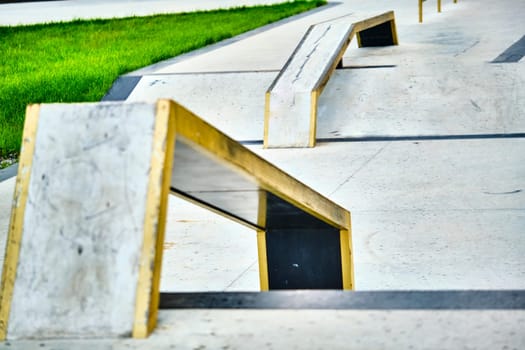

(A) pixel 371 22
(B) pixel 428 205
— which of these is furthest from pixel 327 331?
(A) pixel 371 22

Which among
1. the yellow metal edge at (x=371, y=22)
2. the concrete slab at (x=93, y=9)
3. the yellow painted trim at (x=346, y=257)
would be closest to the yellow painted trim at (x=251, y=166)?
the yellow painted trim at (x=346, y=257)

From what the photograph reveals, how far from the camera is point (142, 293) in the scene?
2.46 meters

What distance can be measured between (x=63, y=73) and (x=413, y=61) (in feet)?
14.0

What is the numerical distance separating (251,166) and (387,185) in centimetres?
398

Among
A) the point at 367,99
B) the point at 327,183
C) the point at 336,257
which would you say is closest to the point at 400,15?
the point at 367,99

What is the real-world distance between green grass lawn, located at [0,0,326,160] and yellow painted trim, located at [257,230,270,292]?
514 centimetres

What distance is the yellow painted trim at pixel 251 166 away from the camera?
2.67 meters

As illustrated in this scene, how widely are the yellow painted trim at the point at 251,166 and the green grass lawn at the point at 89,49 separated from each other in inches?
212

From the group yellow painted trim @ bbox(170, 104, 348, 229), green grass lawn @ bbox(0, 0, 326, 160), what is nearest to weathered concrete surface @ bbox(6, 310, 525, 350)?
yellow painted trim @ bbox(170, 104, 348, 229)

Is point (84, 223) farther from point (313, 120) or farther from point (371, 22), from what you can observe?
point (371, 22)

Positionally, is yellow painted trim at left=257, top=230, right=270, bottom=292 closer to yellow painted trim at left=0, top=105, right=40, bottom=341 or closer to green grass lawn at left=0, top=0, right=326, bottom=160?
yellow painted trim at left=0, top=105, right=40, bottom=341

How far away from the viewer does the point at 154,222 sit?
2.49m

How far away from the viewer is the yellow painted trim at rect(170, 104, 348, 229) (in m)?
2.67

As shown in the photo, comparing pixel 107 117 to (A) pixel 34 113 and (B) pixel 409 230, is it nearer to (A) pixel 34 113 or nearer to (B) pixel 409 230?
(A) pixel 34 113
